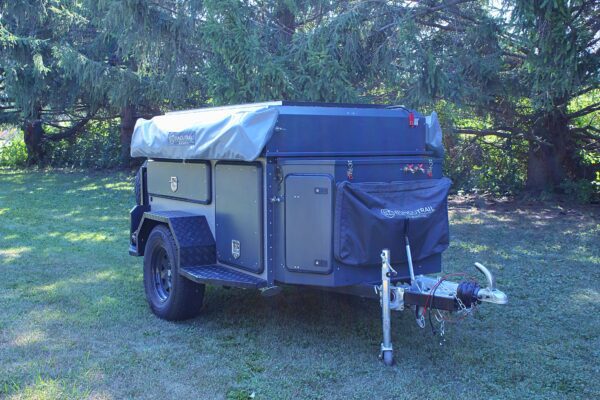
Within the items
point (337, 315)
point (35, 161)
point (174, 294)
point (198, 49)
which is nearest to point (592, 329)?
point (337, 315)

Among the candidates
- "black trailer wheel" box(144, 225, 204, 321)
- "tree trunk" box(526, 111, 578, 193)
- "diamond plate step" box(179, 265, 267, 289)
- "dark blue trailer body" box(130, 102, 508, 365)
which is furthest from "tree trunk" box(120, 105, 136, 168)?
"diamond plate step" box(179, 265, 267, 289)

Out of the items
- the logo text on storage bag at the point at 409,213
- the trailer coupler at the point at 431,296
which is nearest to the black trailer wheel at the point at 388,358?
the trailer coupler at the point at 431,296

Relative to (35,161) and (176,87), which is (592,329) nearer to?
(176,87)

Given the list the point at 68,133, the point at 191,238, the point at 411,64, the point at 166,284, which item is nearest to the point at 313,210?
the point at 191,238

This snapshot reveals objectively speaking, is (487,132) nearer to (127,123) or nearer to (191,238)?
(191,238)

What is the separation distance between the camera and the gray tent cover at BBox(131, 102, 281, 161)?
16.4 feet

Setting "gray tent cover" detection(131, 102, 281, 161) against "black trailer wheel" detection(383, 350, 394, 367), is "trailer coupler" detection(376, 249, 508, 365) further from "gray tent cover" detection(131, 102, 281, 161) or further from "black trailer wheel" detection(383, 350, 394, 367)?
"gray tent cover" detection(131, 102, 281, 161)

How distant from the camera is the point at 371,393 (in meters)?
4.26

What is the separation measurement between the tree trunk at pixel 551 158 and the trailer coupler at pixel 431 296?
9445 mm

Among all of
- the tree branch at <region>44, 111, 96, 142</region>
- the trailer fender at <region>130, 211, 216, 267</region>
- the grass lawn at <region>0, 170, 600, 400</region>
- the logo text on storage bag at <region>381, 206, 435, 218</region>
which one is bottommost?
the grass lawn at <region>0, 170, 600, 400</region>

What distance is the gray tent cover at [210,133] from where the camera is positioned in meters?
4.99

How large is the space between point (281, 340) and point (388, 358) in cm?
99

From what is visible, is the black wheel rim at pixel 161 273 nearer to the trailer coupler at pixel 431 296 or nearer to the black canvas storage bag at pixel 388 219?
the black canvas storage bag at pixel 388 219

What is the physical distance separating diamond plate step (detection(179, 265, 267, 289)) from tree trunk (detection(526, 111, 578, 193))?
9574 millimetres
